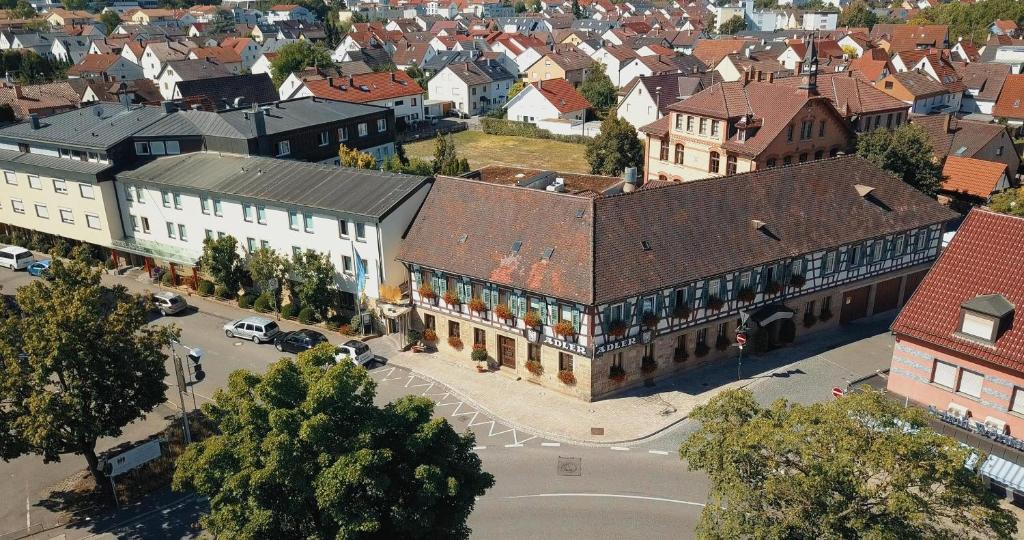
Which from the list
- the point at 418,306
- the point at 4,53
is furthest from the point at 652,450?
the point at 4,53

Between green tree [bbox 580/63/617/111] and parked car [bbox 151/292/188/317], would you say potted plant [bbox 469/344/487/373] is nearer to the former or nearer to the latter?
parked car [bbox 151/292/188/317]

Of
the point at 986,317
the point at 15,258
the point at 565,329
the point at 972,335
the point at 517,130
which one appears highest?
the point at 986,317

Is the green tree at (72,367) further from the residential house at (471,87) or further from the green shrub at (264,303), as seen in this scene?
the residential house at (471,87)

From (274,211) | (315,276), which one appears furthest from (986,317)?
(274,211)

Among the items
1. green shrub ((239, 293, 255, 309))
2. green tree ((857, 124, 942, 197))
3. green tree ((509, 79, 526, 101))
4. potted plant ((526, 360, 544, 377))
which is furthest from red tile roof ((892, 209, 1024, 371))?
green tree ((509, 79, 526, 101))

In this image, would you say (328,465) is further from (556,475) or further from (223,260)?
(223,260)
